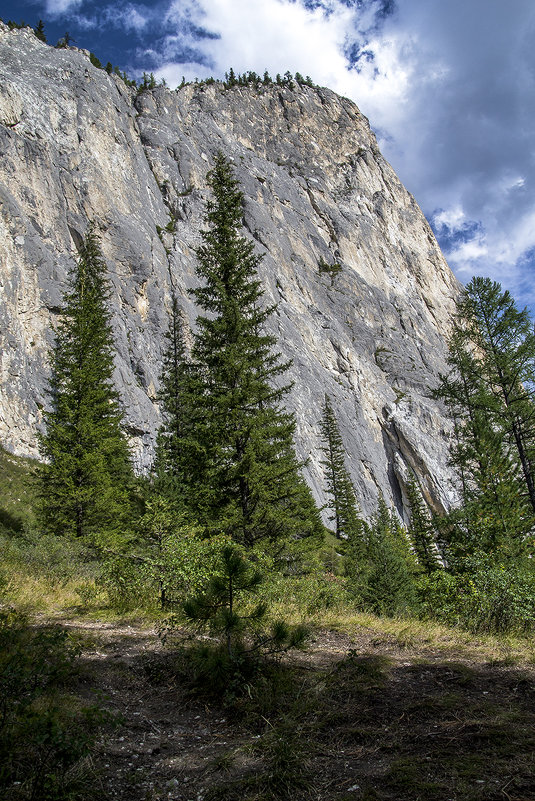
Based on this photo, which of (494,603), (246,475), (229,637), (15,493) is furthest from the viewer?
(15,493)

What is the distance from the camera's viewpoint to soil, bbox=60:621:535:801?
255 cm

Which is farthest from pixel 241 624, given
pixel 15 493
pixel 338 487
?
pixel 338 487

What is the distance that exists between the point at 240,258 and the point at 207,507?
819 cm

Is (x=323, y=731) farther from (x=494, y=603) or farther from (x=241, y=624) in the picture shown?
(x=494, y=603)

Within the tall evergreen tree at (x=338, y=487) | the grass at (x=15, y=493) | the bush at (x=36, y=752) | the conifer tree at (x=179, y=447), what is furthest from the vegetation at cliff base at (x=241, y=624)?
the tall evergreen tree at (x=338, y=487)

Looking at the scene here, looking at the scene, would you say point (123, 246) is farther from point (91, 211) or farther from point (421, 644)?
point (421, 644)

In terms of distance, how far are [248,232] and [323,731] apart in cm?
7178

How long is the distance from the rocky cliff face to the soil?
19.5 m

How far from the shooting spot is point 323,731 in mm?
3344

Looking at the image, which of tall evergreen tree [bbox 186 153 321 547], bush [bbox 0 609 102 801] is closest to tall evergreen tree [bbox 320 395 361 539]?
tall evergreen tree [bbox 186 153 321 547]

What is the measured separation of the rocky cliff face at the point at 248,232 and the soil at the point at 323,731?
1947 centimetres

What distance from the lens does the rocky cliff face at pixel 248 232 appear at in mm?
36969

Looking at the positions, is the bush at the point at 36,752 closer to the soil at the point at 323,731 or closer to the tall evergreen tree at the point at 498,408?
the soil at the point at 323,731

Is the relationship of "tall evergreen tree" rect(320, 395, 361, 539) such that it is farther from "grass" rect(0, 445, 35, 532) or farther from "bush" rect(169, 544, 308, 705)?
"bush" rect(169, 544, 308, 705)
